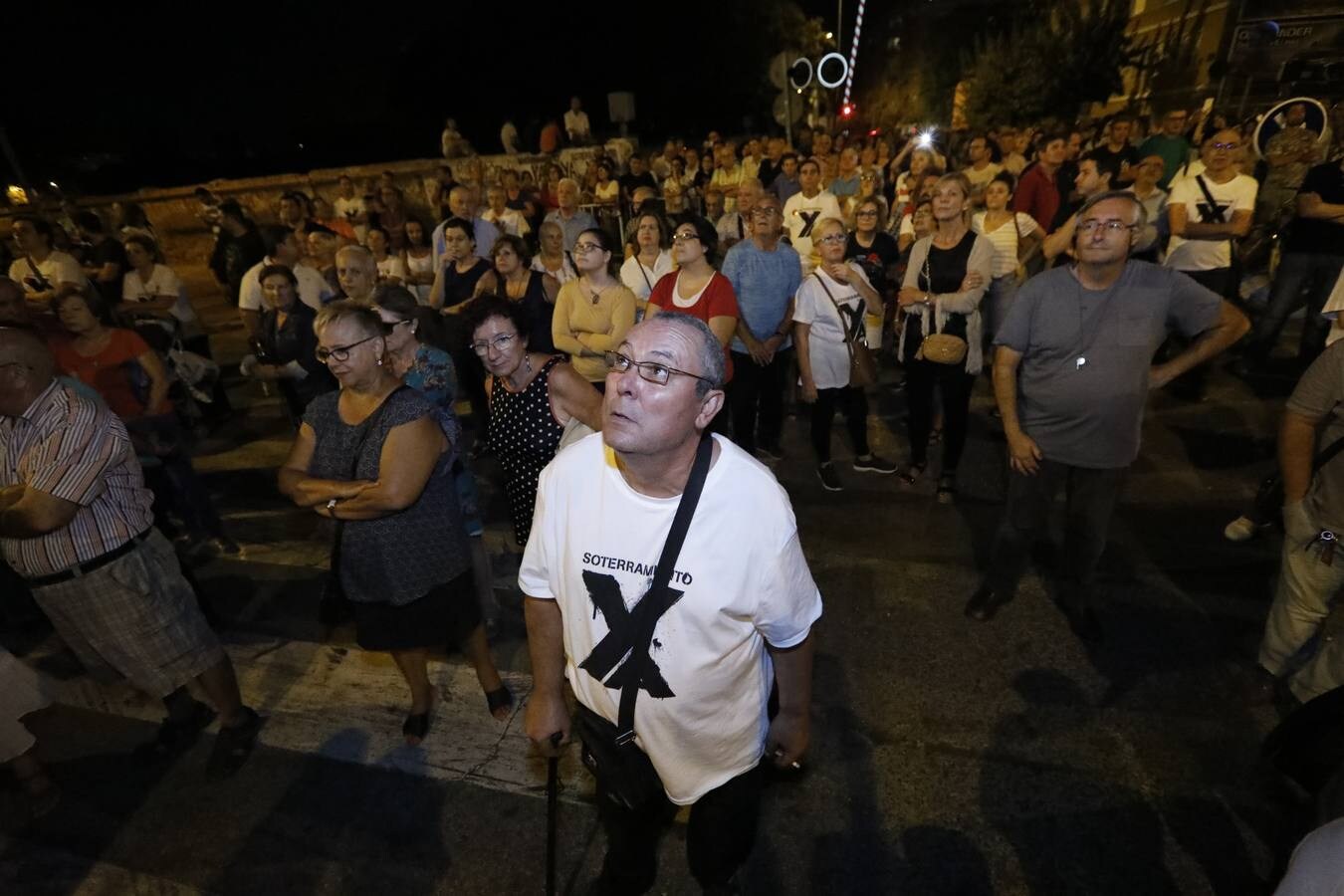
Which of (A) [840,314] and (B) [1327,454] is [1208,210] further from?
(B) [1327,454]

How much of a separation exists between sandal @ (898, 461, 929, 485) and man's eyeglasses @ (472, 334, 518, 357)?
347 cm

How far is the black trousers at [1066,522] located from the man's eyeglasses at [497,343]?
2607 mm

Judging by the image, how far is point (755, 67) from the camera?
1305 inches

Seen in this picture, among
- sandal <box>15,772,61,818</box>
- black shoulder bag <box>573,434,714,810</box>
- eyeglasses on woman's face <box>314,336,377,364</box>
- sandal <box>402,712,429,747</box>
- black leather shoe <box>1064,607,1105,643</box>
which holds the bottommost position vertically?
sandal <box>15,772,61,818</box>

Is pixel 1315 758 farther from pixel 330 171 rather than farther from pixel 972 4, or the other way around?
pixel 972 4

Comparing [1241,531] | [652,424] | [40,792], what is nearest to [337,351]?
[652,424]

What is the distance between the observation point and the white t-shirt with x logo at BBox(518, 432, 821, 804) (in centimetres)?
170

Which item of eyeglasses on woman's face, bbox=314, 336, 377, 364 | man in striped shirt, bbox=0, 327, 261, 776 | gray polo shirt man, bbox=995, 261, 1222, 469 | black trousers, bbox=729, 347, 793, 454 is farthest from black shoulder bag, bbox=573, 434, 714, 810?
black trousers, bbox=729, 347, 793, 454

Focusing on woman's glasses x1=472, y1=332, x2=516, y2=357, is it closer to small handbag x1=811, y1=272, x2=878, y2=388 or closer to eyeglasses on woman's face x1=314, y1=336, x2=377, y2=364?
eyeglasses on woman's face x1=314, y1=336, x2=377, y2=364

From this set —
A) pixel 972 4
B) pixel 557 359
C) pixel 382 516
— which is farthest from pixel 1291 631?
pixel 972 4

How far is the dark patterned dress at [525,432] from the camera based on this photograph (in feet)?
9.68

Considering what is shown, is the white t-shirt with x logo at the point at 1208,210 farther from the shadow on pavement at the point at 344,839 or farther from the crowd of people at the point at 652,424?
the shadow on pavement at the point at 344,839

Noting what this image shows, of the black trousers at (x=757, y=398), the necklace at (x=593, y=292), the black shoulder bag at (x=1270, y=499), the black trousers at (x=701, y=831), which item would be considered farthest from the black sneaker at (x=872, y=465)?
the black trousers at (x=701, y=831)

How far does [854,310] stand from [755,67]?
34022 millimetres
